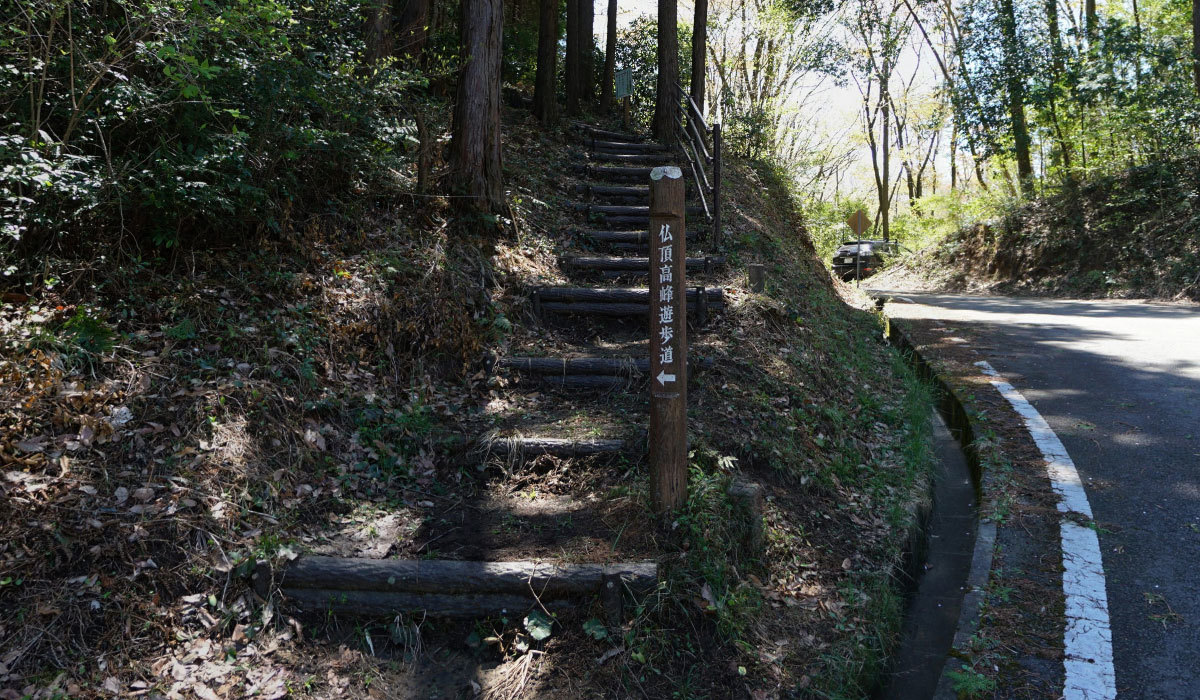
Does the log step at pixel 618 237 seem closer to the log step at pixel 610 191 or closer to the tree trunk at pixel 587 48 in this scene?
the log step at pixel 610 191

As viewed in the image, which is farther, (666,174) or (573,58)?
(573,58)

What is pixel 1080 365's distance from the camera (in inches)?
317

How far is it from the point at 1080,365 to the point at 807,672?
6.50 metres

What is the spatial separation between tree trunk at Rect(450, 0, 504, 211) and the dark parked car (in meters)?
20.5

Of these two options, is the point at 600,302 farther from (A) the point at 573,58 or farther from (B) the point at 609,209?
(A) the point at 573,58

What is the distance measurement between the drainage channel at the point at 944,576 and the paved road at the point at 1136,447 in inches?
25.0

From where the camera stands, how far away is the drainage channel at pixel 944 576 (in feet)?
12.4

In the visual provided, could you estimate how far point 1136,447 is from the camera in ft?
18.0

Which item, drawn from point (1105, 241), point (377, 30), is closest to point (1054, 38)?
point (1105, 241)

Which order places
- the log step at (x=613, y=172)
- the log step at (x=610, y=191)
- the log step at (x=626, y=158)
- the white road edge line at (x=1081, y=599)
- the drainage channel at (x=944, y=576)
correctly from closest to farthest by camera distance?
the white road edge line at (x=1081, y=599), the drainage channel at (x=944, y=576), the log step at (x=610, y=191), the log step at (x=613, y=172), the log step at (x=626, y=158)

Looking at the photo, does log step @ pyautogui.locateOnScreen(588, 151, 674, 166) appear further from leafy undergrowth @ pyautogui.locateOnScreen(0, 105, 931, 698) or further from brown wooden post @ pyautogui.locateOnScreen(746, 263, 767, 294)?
leafy undergrowth @ pyautogui.locateOnScreen(0, 105, 931, 698)

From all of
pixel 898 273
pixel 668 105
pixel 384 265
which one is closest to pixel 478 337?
pixel 384 265

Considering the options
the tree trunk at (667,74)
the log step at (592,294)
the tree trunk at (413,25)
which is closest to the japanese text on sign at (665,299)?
the log step at (592,294)

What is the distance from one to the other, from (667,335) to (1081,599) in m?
2.47
